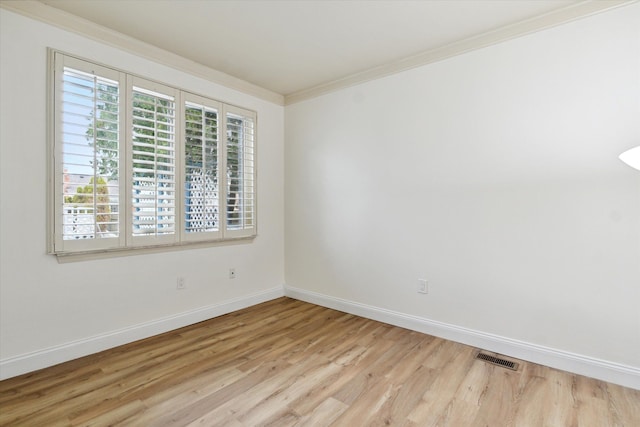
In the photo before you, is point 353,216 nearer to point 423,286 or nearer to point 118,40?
point 423,286

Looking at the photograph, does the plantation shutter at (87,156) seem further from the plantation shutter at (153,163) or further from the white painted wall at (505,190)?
the white painted wall at (505,190)

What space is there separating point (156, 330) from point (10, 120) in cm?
196

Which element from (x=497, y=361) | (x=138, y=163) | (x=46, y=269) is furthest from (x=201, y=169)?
(x=497, y=361)

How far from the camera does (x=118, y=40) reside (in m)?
2.68

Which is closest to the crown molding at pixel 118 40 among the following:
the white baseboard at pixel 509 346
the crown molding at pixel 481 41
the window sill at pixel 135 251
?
the crown molding at pixel 481 41

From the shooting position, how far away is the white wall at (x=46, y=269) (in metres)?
2.20

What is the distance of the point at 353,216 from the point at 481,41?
1966 mm

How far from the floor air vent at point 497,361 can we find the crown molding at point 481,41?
8.24 ft

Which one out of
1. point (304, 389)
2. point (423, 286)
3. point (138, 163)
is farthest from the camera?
point (423, 286)

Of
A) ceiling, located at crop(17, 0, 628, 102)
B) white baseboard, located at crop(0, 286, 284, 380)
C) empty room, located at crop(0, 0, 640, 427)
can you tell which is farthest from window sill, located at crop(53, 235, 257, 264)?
ceiling, located at crop(17, 0, 628, 102)

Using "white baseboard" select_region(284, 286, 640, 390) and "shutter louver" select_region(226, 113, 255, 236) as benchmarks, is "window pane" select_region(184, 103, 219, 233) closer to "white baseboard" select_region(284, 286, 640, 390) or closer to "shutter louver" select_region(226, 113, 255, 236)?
"shutter louver" select_region(226, 113, 255, 236)

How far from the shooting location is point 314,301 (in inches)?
155

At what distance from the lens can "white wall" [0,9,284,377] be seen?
220 cm

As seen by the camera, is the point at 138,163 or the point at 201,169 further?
the point at 201,169
